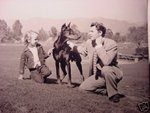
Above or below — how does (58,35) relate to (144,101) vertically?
above

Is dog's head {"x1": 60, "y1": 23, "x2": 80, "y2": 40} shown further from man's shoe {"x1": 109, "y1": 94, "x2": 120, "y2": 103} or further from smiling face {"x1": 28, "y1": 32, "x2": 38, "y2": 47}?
man's shoe {"x1": 109, "y1": 94, "x2": 120, "y2": 103}

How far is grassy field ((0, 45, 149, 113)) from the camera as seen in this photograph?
2.41 metres

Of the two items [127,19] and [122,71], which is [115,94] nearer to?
[122,71]

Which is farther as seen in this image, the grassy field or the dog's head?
the dog's head

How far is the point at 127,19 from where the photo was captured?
2.60 metres

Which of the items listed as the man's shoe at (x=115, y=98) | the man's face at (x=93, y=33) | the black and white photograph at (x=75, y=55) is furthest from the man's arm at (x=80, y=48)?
the man's shoe at (x=115, y=98)

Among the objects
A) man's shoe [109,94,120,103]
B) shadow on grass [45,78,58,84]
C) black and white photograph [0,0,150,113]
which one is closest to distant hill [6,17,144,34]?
black and white photograph [0,0,150,113]

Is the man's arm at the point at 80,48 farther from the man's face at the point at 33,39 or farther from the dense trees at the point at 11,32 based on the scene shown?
the dense trees at the point at 11,32

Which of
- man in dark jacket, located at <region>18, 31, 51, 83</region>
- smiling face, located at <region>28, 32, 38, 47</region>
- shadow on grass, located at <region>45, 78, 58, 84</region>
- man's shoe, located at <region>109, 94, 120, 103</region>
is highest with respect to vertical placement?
smiling face, located at <region>28, 32, 38, 47</region>

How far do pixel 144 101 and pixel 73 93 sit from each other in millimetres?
599

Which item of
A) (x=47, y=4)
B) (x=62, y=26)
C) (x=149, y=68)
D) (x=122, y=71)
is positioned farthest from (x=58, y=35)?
(x=149, y=68)

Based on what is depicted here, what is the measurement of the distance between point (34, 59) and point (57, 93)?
36 cm

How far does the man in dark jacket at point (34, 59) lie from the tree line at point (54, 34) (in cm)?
7

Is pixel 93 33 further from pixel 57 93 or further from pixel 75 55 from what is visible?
pixel 57 93
